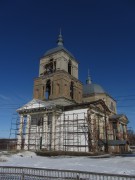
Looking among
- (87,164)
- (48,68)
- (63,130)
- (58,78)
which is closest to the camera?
(87,164)

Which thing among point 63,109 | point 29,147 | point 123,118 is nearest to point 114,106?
point 123,118

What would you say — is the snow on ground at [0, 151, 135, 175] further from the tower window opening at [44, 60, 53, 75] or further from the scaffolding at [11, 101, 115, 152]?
the tower window opening at [44, 60, 53, 75]

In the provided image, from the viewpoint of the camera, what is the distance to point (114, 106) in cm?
5584

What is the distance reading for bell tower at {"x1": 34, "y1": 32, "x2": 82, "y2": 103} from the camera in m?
37.2

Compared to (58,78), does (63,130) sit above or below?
below

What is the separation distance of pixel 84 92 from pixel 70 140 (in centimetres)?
2144

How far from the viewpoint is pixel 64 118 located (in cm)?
3312

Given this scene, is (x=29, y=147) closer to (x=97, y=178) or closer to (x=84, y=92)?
(x=84, y=92)

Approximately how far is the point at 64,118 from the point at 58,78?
316 inches

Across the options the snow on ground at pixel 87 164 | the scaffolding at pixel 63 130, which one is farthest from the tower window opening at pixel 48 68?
the snow on ground at pixel 87 164

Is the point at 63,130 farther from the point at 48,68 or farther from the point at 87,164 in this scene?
the point at 87,164

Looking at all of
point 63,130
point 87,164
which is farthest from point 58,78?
point 87,164

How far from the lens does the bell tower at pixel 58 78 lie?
37250mm

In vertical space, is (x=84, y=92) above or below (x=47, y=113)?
above
